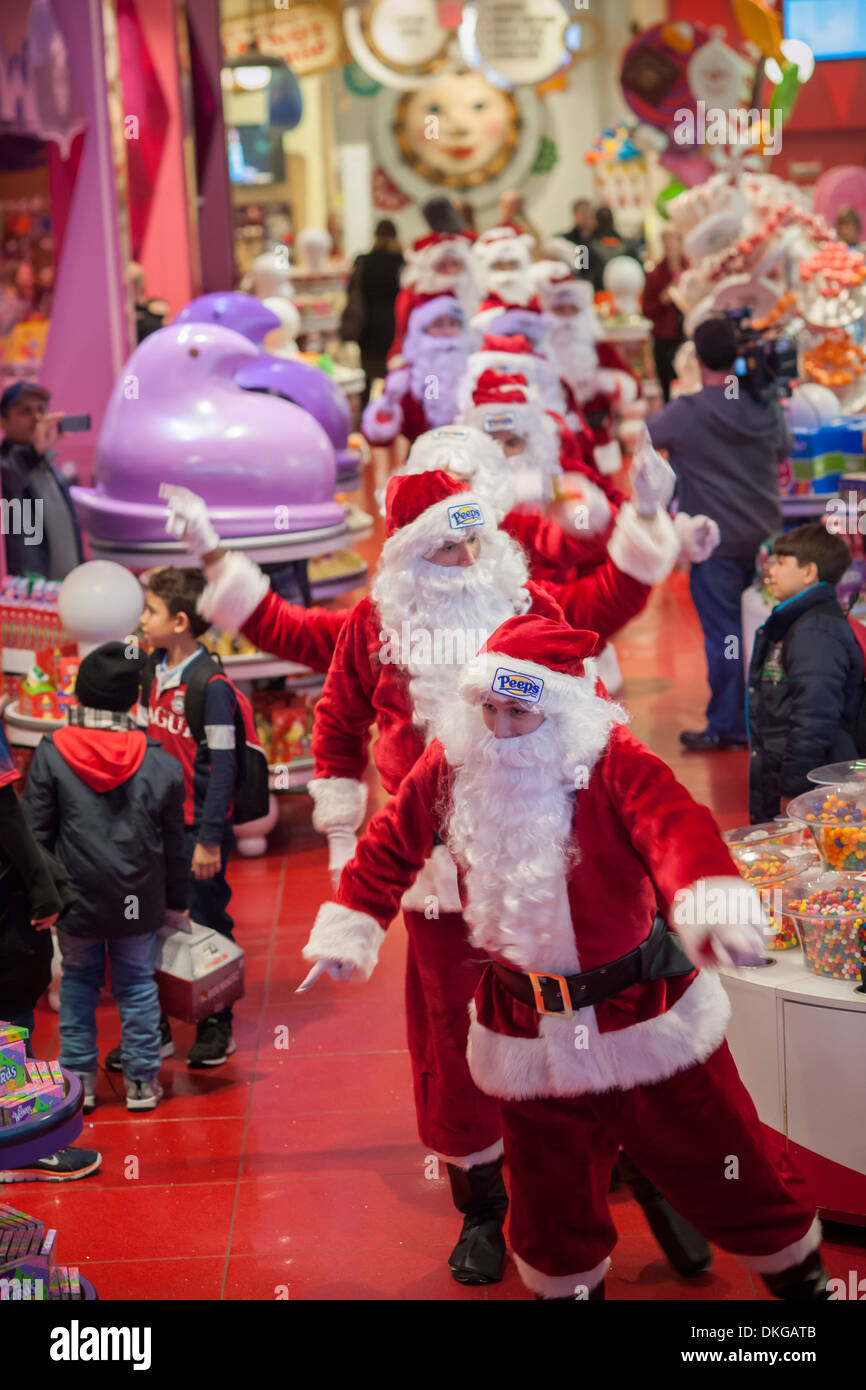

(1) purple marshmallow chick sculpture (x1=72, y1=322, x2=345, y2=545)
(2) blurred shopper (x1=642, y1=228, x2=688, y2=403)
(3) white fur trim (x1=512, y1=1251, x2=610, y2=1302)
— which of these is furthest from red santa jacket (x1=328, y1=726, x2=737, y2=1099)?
(2) blurred shopper (x1=642, y1=228, x2=688, y2=403)

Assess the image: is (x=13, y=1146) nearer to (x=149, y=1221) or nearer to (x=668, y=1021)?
(x=149, y=1221)

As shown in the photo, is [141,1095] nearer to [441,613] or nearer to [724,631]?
[441,613]

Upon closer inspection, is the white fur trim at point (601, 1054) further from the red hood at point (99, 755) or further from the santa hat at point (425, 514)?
the red hood at point (99, 755)

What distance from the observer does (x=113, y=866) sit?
4219mm

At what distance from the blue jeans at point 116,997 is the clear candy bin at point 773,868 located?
161 cm

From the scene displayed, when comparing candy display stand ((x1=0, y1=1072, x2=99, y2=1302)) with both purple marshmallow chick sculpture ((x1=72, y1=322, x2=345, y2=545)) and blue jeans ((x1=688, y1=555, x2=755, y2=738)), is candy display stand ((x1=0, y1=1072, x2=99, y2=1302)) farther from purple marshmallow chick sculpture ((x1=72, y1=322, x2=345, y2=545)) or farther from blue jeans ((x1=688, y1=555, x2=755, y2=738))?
blue jeans ((x1=688, y1=555, x2=755, y2=738))

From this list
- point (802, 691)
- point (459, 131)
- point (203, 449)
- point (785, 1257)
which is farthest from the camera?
point (459, 131)

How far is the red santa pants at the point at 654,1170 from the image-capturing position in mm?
2842

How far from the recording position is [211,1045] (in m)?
4.65

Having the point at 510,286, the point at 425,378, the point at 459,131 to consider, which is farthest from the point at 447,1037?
the point at 459,131

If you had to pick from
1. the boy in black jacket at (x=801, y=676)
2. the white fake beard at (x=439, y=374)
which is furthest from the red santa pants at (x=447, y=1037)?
the white fake beard at (x=439, y=374)

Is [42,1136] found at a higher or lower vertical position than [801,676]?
lower

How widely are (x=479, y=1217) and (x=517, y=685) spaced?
138 cm

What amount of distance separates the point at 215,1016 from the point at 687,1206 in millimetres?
2124
